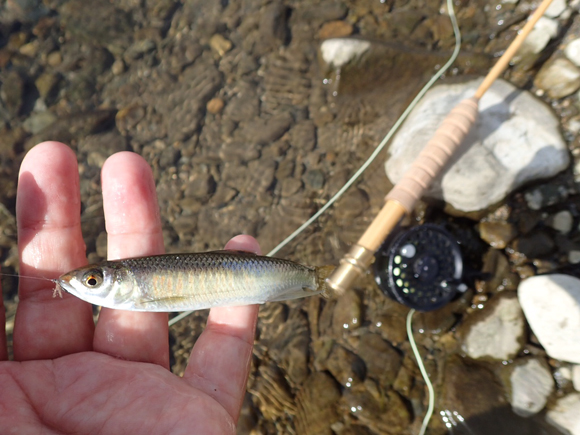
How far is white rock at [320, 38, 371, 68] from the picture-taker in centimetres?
519

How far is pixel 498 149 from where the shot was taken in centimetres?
407

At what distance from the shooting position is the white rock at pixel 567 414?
344cm

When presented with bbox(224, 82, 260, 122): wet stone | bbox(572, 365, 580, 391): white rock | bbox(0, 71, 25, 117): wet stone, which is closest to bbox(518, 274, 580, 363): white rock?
bbox(572, 365, 580, 391): white rock

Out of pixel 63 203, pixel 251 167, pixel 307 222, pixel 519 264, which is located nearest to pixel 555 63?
pixel 519 264

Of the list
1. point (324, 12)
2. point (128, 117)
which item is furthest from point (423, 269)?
point (128, 117)

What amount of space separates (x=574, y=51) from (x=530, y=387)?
145 inches

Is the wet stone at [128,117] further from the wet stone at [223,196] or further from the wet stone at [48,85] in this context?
A: the wet stone at [223,196]

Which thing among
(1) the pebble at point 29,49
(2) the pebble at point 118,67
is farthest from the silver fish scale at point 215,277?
(1) the pebble at point 29,49

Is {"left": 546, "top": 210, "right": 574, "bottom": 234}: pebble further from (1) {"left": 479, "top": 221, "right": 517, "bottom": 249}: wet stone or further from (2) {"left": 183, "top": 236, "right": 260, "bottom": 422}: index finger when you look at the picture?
(2) {"left": 183, "top": 236, "right": 260, "bottom": 422}: index finger

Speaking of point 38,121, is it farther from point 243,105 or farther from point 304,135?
point 304,135

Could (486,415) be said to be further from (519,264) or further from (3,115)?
(3,115)

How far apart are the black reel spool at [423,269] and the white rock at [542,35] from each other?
2.60 m

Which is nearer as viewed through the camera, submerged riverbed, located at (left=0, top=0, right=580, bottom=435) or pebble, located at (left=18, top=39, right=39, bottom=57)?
submerged riverbed, located at (left=0, top=0, right=580, bottom=435)

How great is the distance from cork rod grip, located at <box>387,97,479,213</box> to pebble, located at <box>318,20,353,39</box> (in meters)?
2.84
